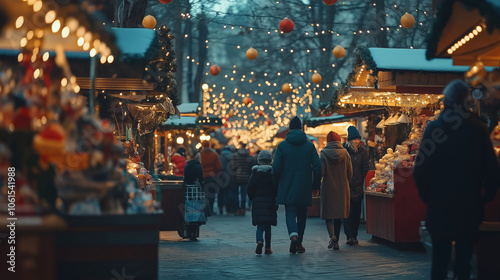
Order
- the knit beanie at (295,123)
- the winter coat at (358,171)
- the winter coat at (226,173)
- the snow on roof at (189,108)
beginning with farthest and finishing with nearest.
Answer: the snow on roof at (189,108) → the winter coat at (226,173) → the winter coat at (358,171) → the knit beanie at (295,123)

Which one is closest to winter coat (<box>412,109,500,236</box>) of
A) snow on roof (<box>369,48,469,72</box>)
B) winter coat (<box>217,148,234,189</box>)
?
snow on roof (<box>369,48,469,72</box>)

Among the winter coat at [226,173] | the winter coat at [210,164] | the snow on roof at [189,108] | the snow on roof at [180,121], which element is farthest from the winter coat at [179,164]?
the snow on roof at [189,108]

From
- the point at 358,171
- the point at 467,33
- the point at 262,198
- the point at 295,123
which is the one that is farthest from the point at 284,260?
the point at 467,33

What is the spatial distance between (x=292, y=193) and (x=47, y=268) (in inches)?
286

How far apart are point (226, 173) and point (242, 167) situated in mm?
1113

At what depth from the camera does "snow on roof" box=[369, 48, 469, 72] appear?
13.3 meters

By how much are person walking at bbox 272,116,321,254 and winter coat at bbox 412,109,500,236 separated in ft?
16.8

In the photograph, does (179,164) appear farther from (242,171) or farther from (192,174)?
(192,174)

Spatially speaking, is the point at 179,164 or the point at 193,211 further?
the point at 179,164

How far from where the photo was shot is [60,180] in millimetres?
5480

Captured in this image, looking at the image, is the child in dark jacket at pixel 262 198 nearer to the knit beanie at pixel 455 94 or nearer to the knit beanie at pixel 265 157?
the knit beanie at pixel 265 157

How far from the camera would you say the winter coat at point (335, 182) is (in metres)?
12.8

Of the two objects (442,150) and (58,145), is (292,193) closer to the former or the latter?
(442,150)

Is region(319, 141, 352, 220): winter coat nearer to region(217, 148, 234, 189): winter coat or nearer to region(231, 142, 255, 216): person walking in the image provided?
region(231, 142, 255, 216): person walking
